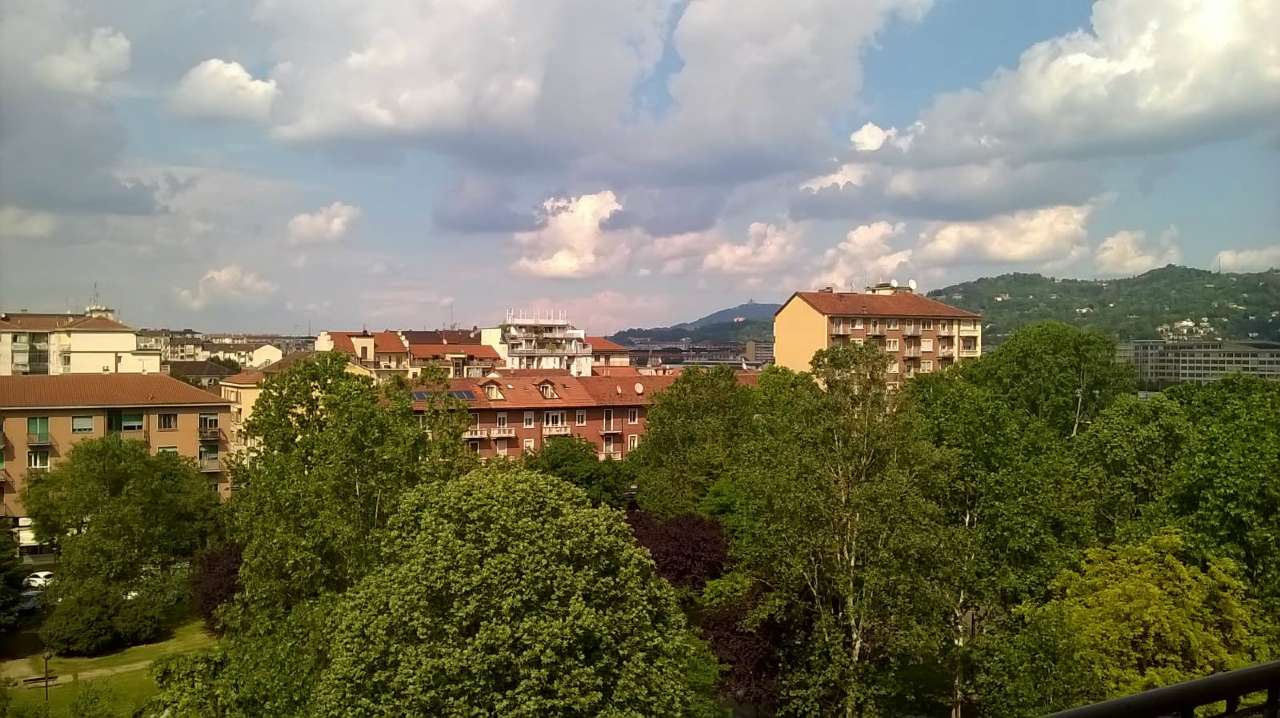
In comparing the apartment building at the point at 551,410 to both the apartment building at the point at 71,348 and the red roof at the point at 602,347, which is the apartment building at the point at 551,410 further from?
the red roof at the point at 602,347

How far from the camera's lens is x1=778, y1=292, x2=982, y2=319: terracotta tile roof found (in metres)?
70.7

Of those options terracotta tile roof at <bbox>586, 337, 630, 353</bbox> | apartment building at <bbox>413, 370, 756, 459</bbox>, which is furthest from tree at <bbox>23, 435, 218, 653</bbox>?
terracotta tile roof at <bbox>586, 337, 630, 353</bbox>

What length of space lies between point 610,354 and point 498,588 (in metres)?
107

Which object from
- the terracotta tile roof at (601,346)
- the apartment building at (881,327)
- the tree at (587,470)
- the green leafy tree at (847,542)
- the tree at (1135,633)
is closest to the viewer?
the tree at (1135,633)

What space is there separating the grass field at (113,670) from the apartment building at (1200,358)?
9094 centimetres

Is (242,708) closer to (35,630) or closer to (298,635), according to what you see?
(298,635)

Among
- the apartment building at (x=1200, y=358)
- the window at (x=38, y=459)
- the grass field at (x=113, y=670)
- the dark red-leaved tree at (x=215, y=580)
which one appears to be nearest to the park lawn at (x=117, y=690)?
the grass field at (x=113, y=670)

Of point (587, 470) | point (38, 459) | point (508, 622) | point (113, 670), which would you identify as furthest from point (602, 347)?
point (508, 622)

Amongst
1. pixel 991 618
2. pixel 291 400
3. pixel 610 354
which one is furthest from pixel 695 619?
pixel 610 354

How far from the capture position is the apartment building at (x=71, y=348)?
71938mm

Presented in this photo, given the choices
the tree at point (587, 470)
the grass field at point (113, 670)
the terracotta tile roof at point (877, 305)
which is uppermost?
the terracotta tile roof at point (877, 305)

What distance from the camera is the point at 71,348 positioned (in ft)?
243

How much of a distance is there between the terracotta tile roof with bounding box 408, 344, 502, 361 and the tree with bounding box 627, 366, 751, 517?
5744 cm

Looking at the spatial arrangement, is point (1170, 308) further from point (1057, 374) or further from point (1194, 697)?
point (1194, 697)
